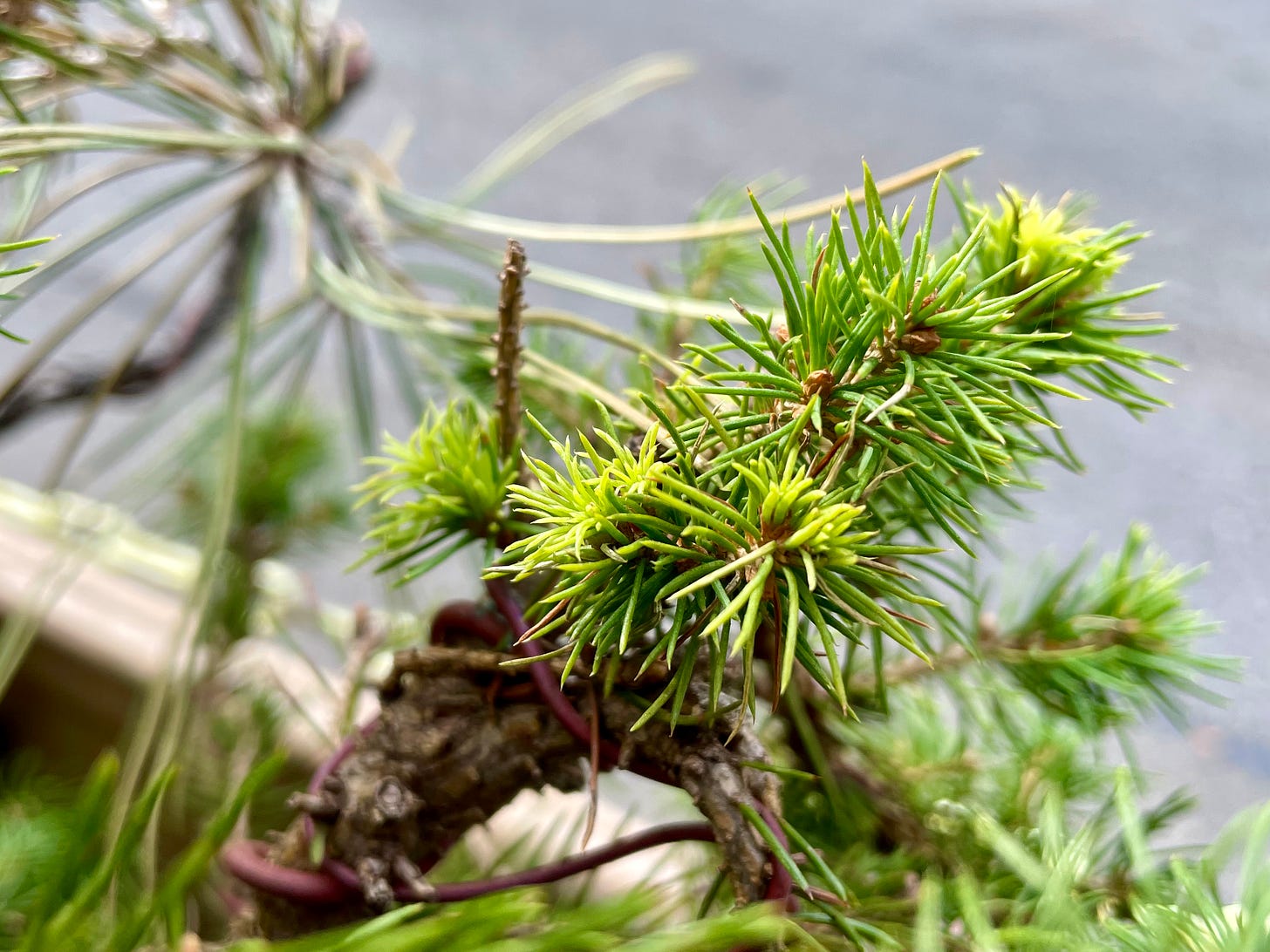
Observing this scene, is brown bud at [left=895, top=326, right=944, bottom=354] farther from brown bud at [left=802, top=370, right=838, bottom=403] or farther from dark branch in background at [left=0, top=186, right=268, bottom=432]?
dark branch in background at [left=0, top=186, right=268, bottom=432]

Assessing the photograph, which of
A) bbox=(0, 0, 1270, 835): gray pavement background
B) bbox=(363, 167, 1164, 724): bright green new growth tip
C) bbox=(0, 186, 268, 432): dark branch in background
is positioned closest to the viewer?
bbox=(363, 167, 1164, 724): bright green new growth tip

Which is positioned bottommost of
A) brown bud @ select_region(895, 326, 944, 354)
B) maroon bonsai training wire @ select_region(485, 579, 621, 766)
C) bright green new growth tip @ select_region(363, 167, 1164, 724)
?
maroon bonsai training wire @ select_region(485, 579, 621, 766)

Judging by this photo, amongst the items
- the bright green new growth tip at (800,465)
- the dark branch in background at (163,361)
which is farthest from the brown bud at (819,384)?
the dark branch in background at (163,361)

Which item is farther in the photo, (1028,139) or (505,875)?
(1028,139)

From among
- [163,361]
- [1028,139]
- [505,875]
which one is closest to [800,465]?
[505,875]

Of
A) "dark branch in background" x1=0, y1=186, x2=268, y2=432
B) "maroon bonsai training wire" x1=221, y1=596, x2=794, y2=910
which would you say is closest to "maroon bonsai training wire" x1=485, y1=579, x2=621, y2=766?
"maroon bonsai training wire" x1=221, y1=596, x2=794, y2=910

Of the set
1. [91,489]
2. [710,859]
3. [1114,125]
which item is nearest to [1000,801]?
[710,859]

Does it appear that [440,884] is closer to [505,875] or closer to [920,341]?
[505,875]
